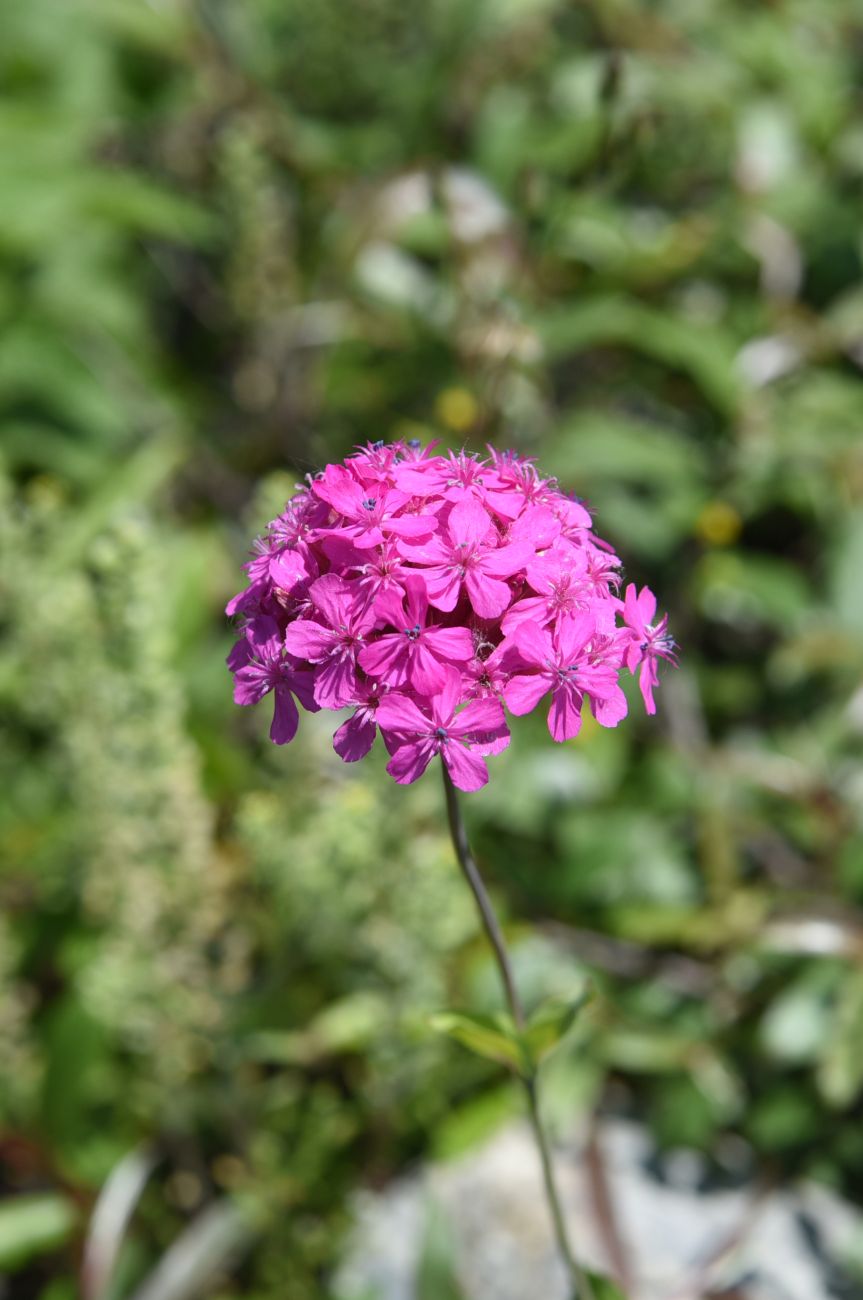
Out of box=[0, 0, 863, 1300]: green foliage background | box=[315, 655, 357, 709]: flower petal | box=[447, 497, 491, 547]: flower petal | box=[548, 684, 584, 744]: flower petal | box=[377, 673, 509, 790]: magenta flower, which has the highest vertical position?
box=[0, 0, 863, 1300]: green foliage background

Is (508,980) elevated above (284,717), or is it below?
below

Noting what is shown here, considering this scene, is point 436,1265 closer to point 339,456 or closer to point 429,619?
point 429,619

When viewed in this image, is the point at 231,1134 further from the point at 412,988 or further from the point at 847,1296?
the point at 847,1296

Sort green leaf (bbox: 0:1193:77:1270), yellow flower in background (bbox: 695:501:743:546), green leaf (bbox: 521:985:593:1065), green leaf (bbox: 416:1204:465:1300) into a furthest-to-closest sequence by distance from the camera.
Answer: yellow flower in background (bbox: 695:501:743:546) → green leaf (bbox: 0:1193:77:1270) → green leaf (bbox: 416:1204:465:1300) → green leaf (bbox: 521:985:593:1065)

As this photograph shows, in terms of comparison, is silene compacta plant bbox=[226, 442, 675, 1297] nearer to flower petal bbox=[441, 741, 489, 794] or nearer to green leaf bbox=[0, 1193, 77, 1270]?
flower petal bbox=[441, 741, 489, 794]

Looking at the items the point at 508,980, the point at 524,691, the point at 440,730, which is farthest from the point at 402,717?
the point at 508,980

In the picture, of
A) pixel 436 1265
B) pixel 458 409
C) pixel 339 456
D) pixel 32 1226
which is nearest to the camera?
pixel 436 1265

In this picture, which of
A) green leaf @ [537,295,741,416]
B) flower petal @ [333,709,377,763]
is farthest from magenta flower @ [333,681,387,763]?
green leaf @ [537,295,741,416]
